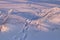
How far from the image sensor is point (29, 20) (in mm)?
1609

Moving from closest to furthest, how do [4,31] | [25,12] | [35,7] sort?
1. [4,31]
2. [25,12]
3. [35,7]

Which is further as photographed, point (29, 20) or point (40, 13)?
point (40, 13)

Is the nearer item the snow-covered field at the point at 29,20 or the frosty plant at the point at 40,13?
the snow-covered field at the point at 29,20

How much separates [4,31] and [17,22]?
237 mm

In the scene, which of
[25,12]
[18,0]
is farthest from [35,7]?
[18,0]

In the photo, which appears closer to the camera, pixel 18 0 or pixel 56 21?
pixel 56 21

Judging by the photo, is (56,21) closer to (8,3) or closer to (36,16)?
(36,16)

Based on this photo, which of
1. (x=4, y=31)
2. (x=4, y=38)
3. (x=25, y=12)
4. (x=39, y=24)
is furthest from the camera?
(x=25, y=12)

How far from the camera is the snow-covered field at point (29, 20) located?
130 centimetres

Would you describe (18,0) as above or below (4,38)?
above

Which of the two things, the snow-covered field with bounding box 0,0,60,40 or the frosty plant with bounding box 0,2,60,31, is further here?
the frosty plant with bounding box 0,2,60,31

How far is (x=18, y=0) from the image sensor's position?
2.31 metres

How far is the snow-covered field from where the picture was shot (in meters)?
1.30

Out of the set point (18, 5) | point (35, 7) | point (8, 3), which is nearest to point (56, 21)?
point (35, 7)
